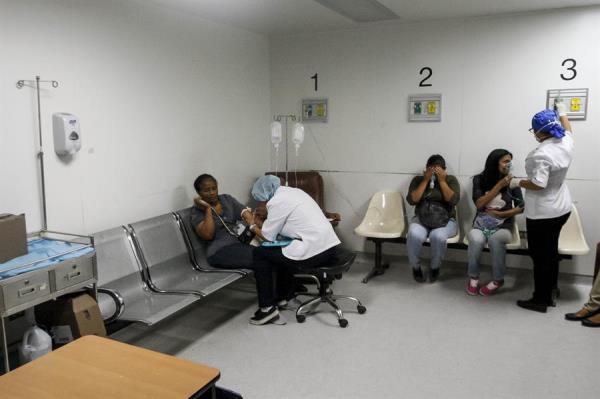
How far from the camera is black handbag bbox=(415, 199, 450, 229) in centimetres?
463

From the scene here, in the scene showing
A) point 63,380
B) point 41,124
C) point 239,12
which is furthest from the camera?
point 239,12

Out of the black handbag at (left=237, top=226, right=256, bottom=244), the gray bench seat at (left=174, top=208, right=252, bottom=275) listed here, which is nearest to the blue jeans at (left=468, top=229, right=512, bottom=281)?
the black handbag at (left=237, top=226, right=256, bottom=244)

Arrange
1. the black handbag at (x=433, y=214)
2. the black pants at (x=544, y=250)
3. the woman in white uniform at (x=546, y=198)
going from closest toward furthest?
the woman in white uniform at (x=546, y=198), the black pants at (x=544, y=250), the black handbag at (x=433, y=214)

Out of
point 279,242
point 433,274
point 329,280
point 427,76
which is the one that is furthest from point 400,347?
point 427,76

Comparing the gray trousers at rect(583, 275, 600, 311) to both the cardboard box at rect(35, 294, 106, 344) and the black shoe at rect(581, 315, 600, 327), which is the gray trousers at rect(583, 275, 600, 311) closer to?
the black shoe at rect(581, 315, 600, 327)

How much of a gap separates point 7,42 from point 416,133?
3646mm

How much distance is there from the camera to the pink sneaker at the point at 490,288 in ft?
14.2

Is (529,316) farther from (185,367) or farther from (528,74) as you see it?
(185,367)

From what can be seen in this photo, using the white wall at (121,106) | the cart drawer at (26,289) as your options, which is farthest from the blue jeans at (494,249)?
the cart drawer at (26,289)

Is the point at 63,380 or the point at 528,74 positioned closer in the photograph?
the point at 63,380

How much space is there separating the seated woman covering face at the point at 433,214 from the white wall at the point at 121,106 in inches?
73.6

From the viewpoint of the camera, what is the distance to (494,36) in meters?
4.70

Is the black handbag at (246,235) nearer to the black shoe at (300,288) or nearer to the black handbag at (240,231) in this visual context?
the black handbag at (240,231)

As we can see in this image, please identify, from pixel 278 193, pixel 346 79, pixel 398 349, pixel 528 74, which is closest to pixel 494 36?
Answer: pixel 528 74
